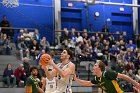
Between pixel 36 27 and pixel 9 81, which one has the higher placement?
pixel 36 27

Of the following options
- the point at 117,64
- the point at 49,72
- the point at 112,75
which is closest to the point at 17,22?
the point at 117,64

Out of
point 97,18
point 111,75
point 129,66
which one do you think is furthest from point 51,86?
point 97,18

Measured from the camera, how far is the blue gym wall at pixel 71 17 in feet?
75.2

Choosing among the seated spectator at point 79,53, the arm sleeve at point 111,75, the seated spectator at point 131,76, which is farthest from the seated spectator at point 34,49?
the arm sleeve at point 111,75

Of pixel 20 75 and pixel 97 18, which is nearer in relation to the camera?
pixel 20 75

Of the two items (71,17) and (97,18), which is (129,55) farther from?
(71,17)

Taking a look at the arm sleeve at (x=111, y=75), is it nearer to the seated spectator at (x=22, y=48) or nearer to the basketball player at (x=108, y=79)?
the basketball player at (x=108, y=79)

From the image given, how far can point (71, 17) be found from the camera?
82.5 feet

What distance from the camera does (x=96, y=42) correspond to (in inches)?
828

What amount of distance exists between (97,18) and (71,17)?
2.02 meters

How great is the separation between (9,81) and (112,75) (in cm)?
852

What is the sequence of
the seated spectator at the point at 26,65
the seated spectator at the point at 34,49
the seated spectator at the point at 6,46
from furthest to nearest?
the seated spectator at the point at 34,49, the seated spectator at the point at 6,46, the seated spectator at the point at 26,65

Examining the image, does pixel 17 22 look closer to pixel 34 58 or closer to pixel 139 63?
pixel 34 58

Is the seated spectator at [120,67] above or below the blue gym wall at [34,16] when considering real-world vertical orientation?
below
